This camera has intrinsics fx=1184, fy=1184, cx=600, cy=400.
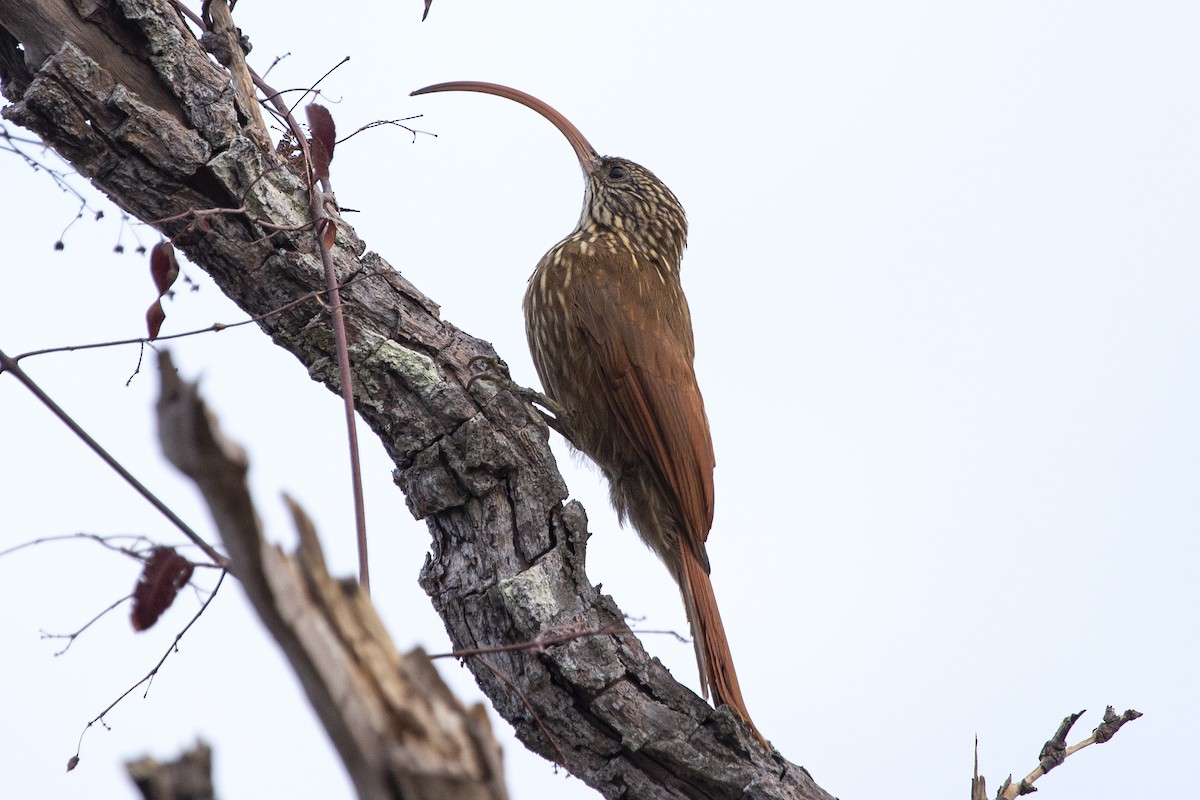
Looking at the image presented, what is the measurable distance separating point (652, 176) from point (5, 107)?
7.79 ft

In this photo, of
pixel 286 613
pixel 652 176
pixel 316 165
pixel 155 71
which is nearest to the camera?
pixel 286 613

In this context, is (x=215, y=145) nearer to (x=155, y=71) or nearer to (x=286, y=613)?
(x=155, y=71)

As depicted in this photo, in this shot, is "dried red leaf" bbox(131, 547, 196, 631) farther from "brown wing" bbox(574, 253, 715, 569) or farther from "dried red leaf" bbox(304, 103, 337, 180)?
"brown wing" bbox(574, 253, 715, 569)

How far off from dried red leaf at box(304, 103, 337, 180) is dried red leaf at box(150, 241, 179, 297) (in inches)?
11.9

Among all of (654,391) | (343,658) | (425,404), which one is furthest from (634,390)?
(343,658)

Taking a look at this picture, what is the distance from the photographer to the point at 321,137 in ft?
6.80

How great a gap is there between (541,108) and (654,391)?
1.32m

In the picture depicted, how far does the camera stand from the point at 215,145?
2418 millimetres

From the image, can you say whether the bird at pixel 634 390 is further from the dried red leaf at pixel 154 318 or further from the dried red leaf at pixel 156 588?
the dried red leaf at pixel 156 588

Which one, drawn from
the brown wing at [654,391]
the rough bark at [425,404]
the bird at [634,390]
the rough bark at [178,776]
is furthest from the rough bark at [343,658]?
the brown wing at [654,391]

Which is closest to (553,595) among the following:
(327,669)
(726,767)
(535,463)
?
(535,463)

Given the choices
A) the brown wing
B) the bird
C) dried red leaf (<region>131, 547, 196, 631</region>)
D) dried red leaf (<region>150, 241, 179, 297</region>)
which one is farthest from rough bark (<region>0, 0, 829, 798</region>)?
dried red leaf (<region>131, 547, 196, 631</region>)

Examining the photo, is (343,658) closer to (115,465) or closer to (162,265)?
(115,465)

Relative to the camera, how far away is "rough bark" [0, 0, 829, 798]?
2.33 metres
